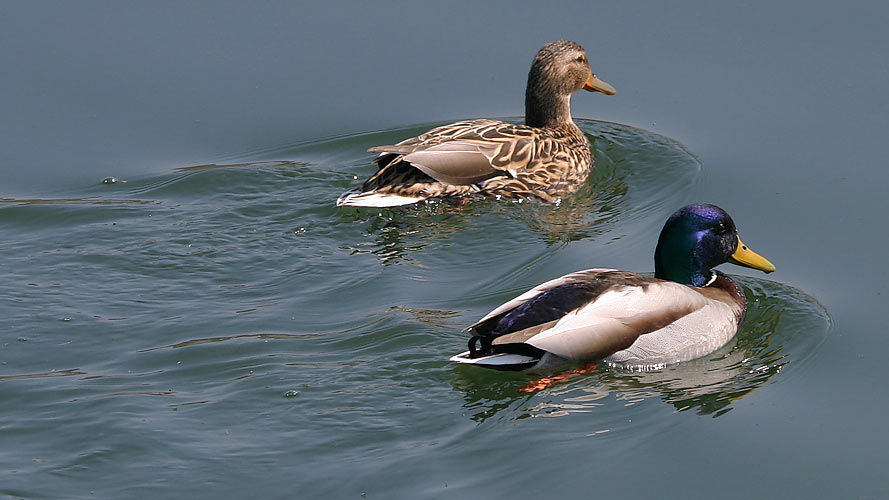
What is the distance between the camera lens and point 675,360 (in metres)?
8.88

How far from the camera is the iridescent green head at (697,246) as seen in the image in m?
9.27

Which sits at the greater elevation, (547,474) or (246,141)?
(246,141)

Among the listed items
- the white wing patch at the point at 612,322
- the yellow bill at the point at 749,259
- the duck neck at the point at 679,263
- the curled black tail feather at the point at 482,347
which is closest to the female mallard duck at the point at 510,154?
the duck neck at the point at 679,263

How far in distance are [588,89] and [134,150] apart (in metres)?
4.15

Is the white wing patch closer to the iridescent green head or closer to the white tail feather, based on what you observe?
the iridescent green head

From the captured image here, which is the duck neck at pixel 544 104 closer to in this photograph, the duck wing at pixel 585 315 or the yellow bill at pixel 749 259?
the yellow bill at pixel 749 259

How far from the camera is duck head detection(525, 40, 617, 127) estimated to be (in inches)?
481

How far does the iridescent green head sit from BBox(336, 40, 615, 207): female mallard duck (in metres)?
2.60

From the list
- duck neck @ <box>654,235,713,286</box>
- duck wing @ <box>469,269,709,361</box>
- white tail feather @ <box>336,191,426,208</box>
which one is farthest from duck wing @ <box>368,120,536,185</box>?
duck wing @ <box>469,269,709,361</box>

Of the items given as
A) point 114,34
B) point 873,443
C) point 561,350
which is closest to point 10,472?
point 561,350

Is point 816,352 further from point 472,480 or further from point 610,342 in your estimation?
point 472,480

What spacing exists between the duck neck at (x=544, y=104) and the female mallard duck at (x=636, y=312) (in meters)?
3.38

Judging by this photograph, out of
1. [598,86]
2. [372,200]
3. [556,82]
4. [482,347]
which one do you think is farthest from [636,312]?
[598,86]

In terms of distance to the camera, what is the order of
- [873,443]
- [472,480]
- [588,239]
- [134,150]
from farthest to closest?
[134,150]
[588,239]
[873,443]
[472,480]
